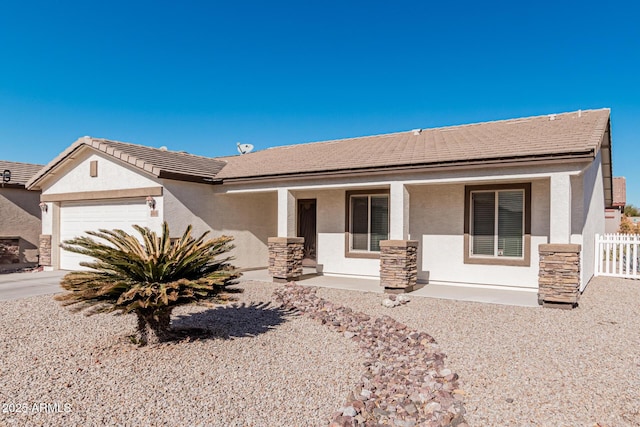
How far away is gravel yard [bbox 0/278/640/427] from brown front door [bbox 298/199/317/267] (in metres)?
6.88

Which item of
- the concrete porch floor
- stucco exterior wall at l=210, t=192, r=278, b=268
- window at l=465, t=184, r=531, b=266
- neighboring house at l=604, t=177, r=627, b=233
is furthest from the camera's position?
neighboring house at l=604, t=177, r=627, b=233

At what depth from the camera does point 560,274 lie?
820 centimetres

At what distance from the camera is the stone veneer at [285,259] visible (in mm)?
11531

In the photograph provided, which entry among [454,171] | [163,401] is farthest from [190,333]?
[454,171]

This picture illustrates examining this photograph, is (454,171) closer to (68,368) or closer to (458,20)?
(68,368)

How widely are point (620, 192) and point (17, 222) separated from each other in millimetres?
34961

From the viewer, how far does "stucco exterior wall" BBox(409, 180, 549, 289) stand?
1022 cm

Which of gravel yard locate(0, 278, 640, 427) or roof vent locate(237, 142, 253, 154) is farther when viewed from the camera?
roof vent locate(237, 142, 253, 154)

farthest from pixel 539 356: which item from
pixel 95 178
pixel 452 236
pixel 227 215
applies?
pixel 95 178

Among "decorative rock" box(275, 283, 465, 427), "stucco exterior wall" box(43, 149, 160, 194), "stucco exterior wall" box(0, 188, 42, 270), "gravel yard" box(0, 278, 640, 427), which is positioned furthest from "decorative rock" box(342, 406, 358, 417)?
"stucco exterior wall" box(0, 188, 42, 270)

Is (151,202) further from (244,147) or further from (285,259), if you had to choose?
(244,147)

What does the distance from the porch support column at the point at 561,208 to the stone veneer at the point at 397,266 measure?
3249 mm

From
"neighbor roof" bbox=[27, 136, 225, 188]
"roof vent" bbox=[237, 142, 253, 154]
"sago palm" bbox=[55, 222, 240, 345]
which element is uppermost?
"roof vent" bbox=[237, 142, 253, 154]

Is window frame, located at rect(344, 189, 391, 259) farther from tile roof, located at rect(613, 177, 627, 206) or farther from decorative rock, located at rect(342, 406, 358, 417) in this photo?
tile roof, located at rect(613, 177, 627, 206)
